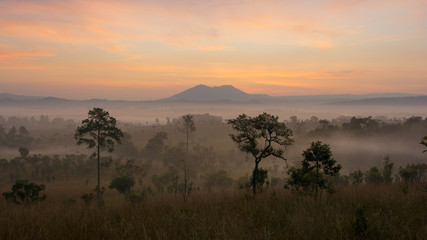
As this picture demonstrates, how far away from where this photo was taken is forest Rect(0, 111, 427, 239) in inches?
218

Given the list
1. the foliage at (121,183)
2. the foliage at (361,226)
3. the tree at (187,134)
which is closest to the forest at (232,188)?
the foliage at (361,226)

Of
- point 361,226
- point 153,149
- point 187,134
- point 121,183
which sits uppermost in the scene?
point 361,226

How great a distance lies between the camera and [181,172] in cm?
7850

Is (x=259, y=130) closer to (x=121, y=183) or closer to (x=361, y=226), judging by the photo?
(x=361, y=226)

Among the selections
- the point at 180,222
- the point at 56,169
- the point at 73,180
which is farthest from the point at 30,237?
the point at 56,169

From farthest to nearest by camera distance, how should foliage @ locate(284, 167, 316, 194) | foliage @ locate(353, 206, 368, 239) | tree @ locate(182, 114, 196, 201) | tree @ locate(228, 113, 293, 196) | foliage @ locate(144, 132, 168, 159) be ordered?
foliage @ locate(144, 132, 168, 159) < tree @ locate(228, 113, 293, 196) < foliage @ locate(284, 167, 316, 194) < tree @ locate(182, 114, 196, 201) < foliage @ locate(353, 206, 368, 239)

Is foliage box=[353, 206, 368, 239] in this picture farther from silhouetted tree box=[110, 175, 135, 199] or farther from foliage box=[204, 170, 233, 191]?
foliage box=[204, 170, 233, 191]

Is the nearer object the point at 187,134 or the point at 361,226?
the point at 361,226

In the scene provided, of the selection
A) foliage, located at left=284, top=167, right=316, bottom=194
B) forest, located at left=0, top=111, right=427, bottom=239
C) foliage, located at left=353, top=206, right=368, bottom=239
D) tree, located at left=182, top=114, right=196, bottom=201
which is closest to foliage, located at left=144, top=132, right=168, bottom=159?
forest, located at left=0, top=111, right=427, bottom=239

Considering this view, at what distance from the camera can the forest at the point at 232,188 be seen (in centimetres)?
555

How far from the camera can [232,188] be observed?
178 feet

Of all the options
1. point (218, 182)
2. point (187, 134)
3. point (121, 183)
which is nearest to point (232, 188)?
point (218, 182)

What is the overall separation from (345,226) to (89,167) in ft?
262

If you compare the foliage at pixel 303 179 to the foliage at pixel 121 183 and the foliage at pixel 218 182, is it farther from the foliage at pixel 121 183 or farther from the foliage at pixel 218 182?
the foliage at pixel 218 182
